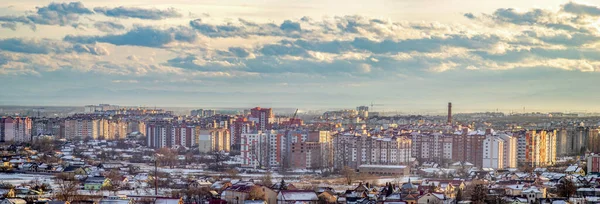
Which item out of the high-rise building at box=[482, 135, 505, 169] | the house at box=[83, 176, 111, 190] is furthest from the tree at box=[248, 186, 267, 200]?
the high-rise building at box=[482, 135, 505, 169]

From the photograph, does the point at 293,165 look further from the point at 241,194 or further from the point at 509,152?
the point at 241,194

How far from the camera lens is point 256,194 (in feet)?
50.8

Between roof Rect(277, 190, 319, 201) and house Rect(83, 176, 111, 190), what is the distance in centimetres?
444

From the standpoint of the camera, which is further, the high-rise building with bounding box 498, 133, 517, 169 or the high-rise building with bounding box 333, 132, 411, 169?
the high-rise building with bounding box 333, 132, 411, 169

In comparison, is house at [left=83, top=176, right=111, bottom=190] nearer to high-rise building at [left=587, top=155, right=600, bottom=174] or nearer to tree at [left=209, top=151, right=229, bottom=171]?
tree at [left=209, top=151, right=229, bottom=171]

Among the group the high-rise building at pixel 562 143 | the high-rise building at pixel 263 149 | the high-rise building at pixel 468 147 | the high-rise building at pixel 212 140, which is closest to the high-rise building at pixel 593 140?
the high-rise building at pixel 562 143

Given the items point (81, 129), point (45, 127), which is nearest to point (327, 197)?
→ point (81, 129)

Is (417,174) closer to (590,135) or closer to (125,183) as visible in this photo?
(125,183)

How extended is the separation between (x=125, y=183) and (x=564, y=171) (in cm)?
963

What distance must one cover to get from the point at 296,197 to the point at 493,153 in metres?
12.1

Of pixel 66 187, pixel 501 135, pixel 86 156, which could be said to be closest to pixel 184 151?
pixel 86 156

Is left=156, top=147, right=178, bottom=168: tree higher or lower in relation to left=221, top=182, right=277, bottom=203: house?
lower

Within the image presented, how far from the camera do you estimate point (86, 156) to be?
2934 centimetres

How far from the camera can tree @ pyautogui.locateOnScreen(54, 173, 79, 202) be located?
615 inches
